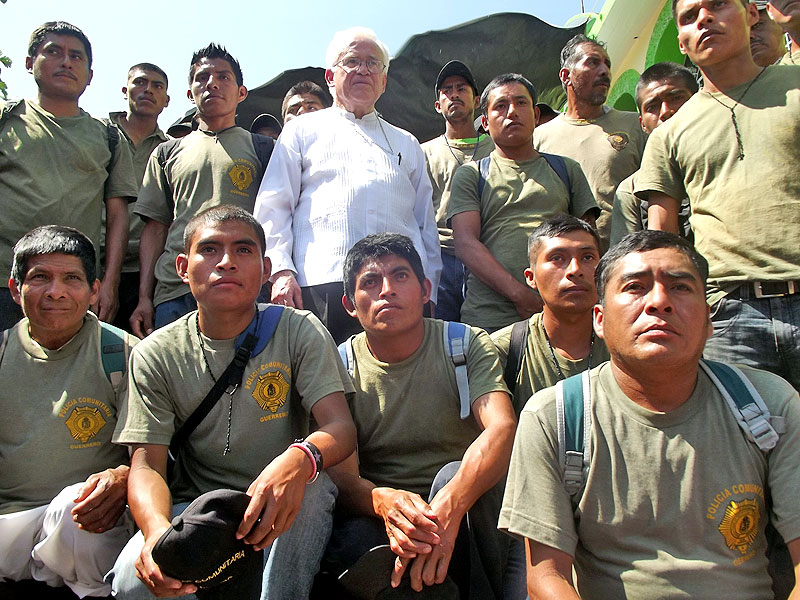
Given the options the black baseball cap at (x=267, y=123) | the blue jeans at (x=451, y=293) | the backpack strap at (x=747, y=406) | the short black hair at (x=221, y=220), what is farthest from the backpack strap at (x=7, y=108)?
the backpack strap at (x=747, y=406)

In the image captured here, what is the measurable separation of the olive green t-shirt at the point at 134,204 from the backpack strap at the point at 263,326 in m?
1.92

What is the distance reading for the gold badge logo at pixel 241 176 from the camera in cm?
418

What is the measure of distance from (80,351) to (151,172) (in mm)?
1557

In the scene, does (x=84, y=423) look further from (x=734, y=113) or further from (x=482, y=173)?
(x=734, y=113)

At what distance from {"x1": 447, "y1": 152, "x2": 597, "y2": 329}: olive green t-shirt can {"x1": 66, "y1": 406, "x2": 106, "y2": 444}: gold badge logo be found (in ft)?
6.81

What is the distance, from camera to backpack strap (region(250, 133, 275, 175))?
4301mm

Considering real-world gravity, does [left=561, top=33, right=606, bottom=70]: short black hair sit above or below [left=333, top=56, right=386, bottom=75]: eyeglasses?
below

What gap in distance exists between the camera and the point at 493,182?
4.25 m

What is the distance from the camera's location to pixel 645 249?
2434mm

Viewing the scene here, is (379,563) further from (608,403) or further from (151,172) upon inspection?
(151,172)

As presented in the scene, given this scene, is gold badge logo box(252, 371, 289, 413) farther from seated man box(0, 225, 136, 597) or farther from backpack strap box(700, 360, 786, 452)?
backpack strap box(700, 360, 786, 452)

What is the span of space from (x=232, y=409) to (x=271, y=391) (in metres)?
0.18

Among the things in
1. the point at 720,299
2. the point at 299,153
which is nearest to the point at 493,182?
the point at 299,153

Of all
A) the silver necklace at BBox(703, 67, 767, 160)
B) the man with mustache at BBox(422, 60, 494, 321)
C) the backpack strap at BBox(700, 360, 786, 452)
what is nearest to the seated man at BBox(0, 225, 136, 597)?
the man with mustache at BBox(422, 60, 494, 321)
